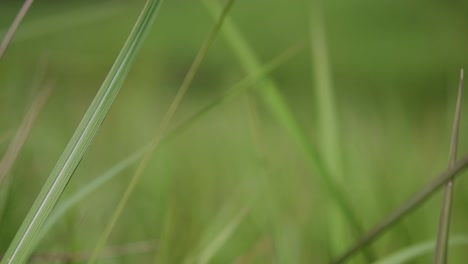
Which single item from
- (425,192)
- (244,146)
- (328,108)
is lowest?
(425,192)

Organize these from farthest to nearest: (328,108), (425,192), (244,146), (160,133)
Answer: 1. (244,146)
2. (328,108)
3. (160,133)
4. (425,192)

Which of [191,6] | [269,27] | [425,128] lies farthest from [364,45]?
[425,128]

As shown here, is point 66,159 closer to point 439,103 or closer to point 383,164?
point 383,164

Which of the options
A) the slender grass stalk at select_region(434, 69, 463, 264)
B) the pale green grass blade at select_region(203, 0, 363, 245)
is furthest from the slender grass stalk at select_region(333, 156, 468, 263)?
the pale green grass blade at select_region(203, 0, 363, 245)

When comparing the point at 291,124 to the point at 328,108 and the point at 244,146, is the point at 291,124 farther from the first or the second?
the point at 244,146

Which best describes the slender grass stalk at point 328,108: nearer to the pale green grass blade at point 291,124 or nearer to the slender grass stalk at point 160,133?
the pale green grass blade at point 291,124

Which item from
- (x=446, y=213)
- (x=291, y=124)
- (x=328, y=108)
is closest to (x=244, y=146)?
(x=328, y=108)
